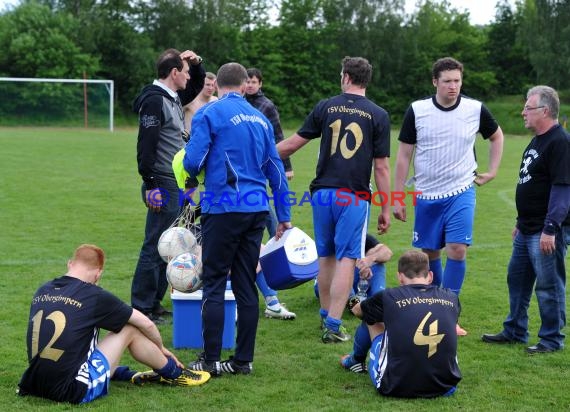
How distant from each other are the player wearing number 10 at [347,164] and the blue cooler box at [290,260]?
0.36 meters

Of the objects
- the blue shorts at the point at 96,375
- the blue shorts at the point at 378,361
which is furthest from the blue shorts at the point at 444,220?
the blue shorts at the point at 96,375

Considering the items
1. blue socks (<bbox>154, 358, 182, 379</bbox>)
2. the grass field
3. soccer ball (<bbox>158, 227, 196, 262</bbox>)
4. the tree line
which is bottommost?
the grass field

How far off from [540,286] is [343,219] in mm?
1573

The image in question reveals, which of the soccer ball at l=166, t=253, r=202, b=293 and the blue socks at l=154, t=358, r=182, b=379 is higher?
the soccer ball at l=166, t=253, r=202, b=293

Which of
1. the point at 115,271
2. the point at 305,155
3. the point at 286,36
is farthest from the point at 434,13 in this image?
the point at 115,271

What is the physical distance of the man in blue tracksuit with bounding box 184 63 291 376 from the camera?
4980mm

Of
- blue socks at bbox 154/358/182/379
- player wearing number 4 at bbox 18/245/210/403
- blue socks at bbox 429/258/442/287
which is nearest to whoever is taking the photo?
player wearing number 4 at bbox 18/245/210/403

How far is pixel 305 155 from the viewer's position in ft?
77.0

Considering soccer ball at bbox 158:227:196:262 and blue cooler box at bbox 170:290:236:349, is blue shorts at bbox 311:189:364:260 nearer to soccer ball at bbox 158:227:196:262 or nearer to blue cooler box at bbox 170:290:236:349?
blue cooler box at bbox 170:290:236:349

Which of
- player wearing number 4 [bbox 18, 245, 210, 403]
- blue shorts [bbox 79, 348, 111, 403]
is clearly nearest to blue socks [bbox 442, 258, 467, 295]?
player wearing number 4 [bbox 18, 245, 210, 403]

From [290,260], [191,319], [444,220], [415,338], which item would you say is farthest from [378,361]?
[444,220]

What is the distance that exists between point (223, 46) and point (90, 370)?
45.6 m

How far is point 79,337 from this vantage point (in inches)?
171

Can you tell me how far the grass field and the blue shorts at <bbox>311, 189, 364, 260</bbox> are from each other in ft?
2.57
